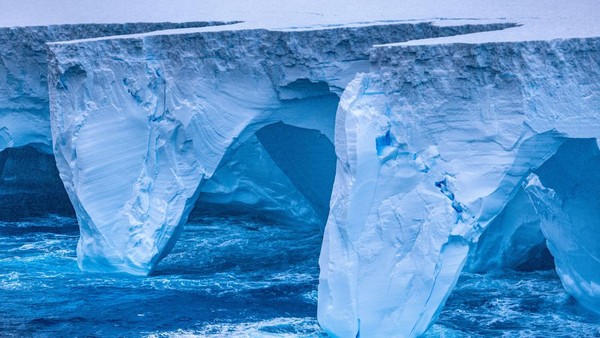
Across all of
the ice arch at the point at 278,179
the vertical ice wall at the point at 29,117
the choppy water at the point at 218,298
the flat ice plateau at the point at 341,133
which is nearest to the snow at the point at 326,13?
the flat ice plateau at the point at 341,133

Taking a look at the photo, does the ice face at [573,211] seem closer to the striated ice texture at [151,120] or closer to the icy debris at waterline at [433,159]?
the icy debris at waterline at [433,159]

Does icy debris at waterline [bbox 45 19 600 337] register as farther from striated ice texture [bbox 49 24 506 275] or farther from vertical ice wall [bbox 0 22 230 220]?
vertical ice wall [bbox 0 22 230 220]

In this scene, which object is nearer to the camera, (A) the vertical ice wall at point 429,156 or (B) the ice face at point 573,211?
(A) the vertical ice wall at point 429,156

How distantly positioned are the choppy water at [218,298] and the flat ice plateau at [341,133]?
309 mm

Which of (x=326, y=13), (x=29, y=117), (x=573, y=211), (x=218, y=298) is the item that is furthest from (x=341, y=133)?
(x=29, y=117)

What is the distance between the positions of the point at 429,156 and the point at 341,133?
0.71 m

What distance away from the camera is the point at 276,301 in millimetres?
9625

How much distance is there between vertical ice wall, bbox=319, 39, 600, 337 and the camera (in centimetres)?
768

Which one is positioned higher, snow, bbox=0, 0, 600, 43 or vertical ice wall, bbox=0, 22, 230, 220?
snow, bbox=0, 0, 600, 43

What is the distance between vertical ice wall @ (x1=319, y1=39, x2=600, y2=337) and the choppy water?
848 mm

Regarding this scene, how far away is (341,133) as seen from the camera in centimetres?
802

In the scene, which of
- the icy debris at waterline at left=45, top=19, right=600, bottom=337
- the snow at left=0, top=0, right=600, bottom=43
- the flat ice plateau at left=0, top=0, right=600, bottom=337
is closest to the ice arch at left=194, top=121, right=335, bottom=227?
the flat ice plateau at left=0, top=0, right=600, bottom=337

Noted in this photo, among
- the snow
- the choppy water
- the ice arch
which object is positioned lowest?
the choppy water

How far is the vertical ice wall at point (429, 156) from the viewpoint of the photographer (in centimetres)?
768
